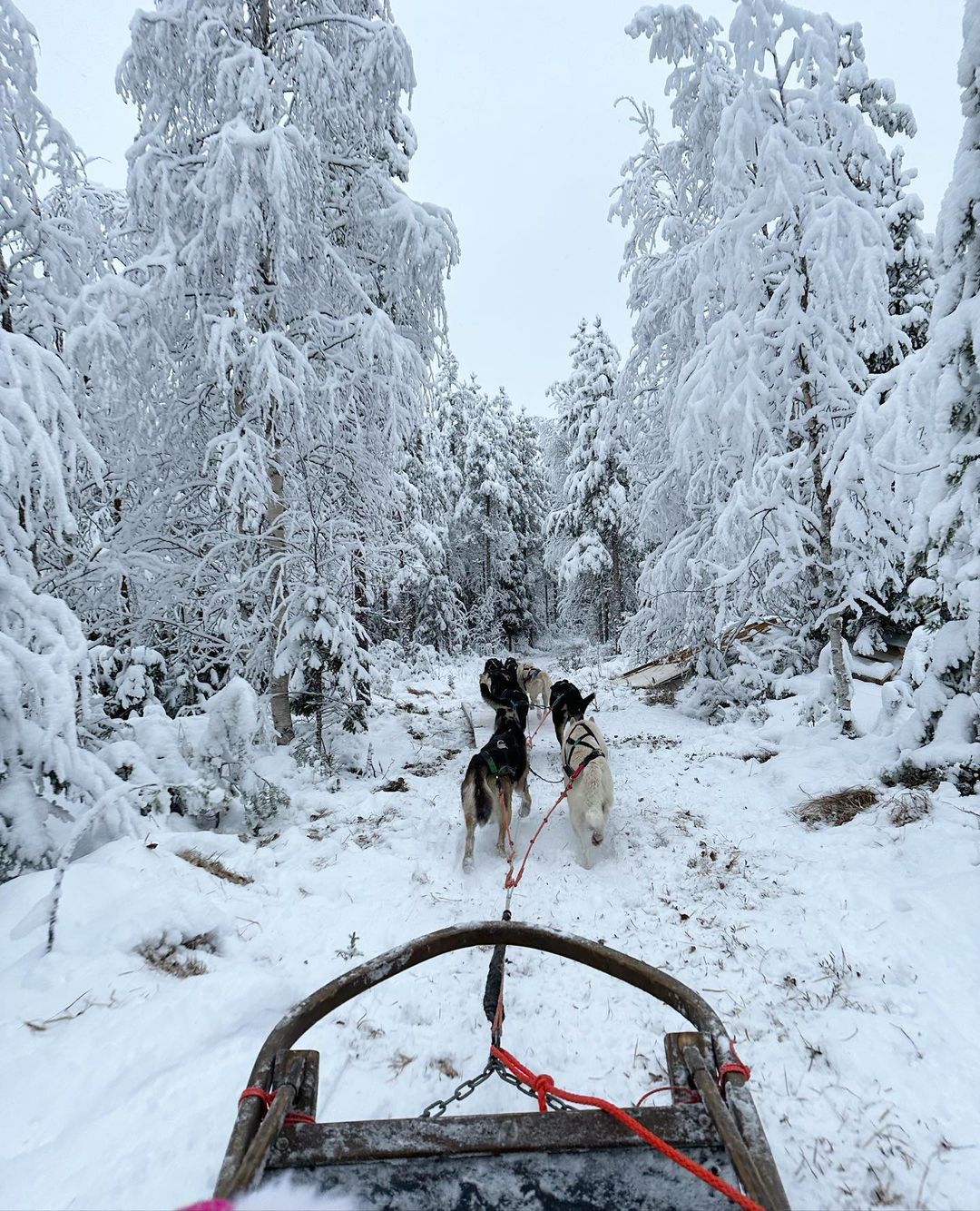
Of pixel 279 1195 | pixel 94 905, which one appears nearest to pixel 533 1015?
pixel 279 1195

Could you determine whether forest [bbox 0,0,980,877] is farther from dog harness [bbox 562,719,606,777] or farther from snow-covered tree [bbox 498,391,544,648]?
Answer: snow-covered tree [bbox 498,391,544,648]

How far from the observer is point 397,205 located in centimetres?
764

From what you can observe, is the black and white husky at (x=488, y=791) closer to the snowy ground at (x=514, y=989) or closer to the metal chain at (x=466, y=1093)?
the snowy ground at (x=514, y=989)

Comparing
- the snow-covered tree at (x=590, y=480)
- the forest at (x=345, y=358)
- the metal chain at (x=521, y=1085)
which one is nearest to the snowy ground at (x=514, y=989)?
the metal chain at (x=521, y=1085)

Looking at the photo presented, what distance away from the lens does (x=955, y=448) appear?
14.7 ft

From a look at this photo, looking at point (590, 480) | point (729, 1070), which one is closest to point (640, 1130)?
point (729, 1070)

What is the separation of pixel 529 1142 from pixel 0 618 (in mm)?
4294

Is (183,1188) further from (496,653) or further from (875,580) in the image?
(496,653)

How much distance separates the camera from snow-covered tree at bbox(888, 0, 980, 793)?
170 inches

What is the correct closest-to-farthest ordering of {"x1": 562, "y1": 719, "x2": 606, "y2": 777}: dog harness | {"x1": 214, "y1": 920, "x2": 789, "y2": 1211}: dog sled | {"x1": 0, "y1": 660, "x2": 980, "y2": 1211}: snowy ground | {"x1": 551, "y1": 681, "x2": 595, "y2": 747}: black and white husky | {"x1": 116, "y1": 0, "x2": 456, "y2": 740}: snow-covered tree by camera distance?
1. {"x1": 214, "y1": 920, "x2": 789, "y2": 1211}: dog sled
2. {"x1": 0, "y1": 660, "x2": 980, "y2": 1211}: snowy ground
3. {"x1": 562, "y1": 719, "x2": 606, "y2": 777}: dog harness
4. {"x1": 116, "y1": 0, "x2": 456, "y2": 740}: snow-covered tree
5. {"x1": 551, "y1": 681, "x2": 595, "y2": 747}: black and white husky

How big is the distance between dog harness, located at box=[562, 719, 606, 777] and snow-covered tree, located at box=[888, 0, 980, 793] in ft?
9.42

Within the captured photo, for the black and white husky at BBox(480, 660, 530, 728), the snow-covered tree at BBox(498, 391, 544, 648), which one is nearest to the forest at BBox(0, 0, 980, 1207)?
the black and white husky at BBox(480, 660, 530, 728)

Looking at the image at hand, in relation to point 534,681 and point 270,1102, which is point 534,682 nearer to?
point 534,681

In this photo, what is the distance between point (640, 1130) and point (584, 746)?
4241mm
